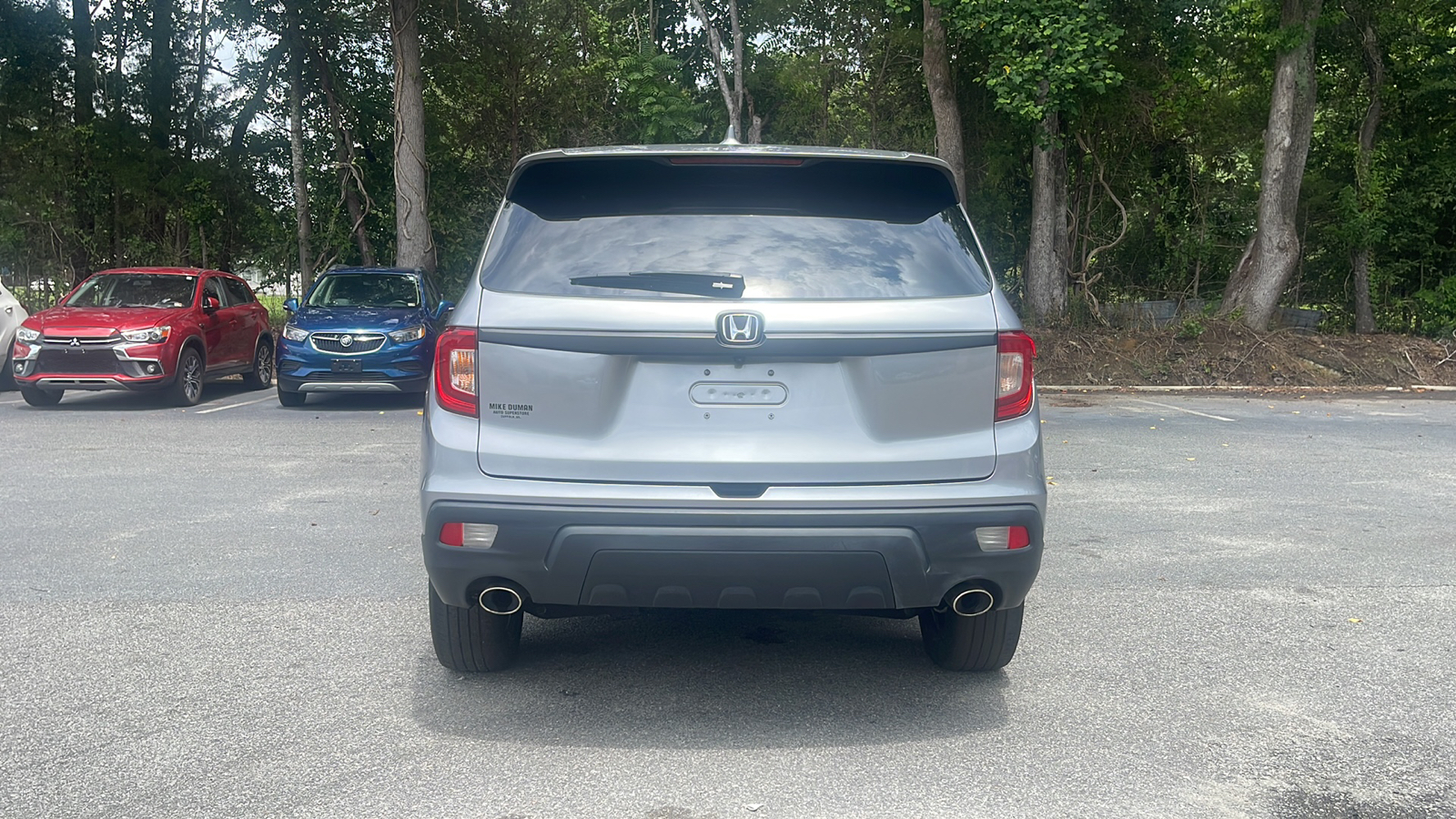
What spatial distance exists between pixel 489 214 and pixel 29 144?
32.6 feet

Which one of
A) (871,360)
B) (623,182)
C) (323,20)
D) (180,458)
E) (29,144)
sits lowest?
(180,458)

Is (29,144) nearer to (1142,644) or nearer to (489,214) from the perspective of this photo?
(489,214)

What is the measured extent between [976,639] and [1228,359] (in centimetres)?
1577

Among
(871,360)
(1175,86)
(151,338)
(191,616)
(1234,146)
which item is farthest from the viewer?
(1234,146)

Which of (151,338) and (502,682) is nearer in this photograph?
(502,682)

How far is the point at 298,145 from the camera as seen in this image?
83.6 ft

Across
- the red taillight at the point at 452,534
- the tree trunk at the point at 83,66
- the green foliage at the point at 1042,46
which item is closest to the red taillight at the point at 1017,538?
the red taillight at the point at 452,534

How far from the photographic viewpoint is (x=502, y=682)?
4719mm

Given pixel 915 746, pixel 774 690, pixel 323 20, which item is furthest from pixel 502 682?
pixel 323 20

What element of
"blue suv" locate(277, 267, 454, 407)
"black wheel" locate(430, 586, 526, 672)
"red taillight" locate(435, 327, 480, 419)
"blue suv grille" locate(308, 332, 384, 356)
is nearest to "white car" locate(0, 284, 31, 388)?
"blue suv" locate(277, 267, 454, 407)

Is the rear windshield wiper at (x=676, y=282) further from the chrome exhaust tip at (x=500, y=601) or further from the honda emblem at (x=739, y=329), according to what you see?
the chrome exhaust tip at (x=500, y=601)

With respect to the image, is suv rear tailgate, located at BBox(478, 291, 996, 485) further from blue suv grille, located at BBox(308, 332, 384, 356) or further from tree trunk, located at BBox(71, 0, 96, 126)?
tree trunk, located at BBox(71, 0, 96, 126)

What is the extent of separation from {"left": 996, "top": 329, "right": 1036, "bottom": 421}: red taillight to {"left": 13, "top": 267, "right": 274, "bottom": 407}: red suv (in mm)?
12635

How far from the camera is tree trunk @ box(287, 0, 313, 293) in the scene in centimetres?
2547
